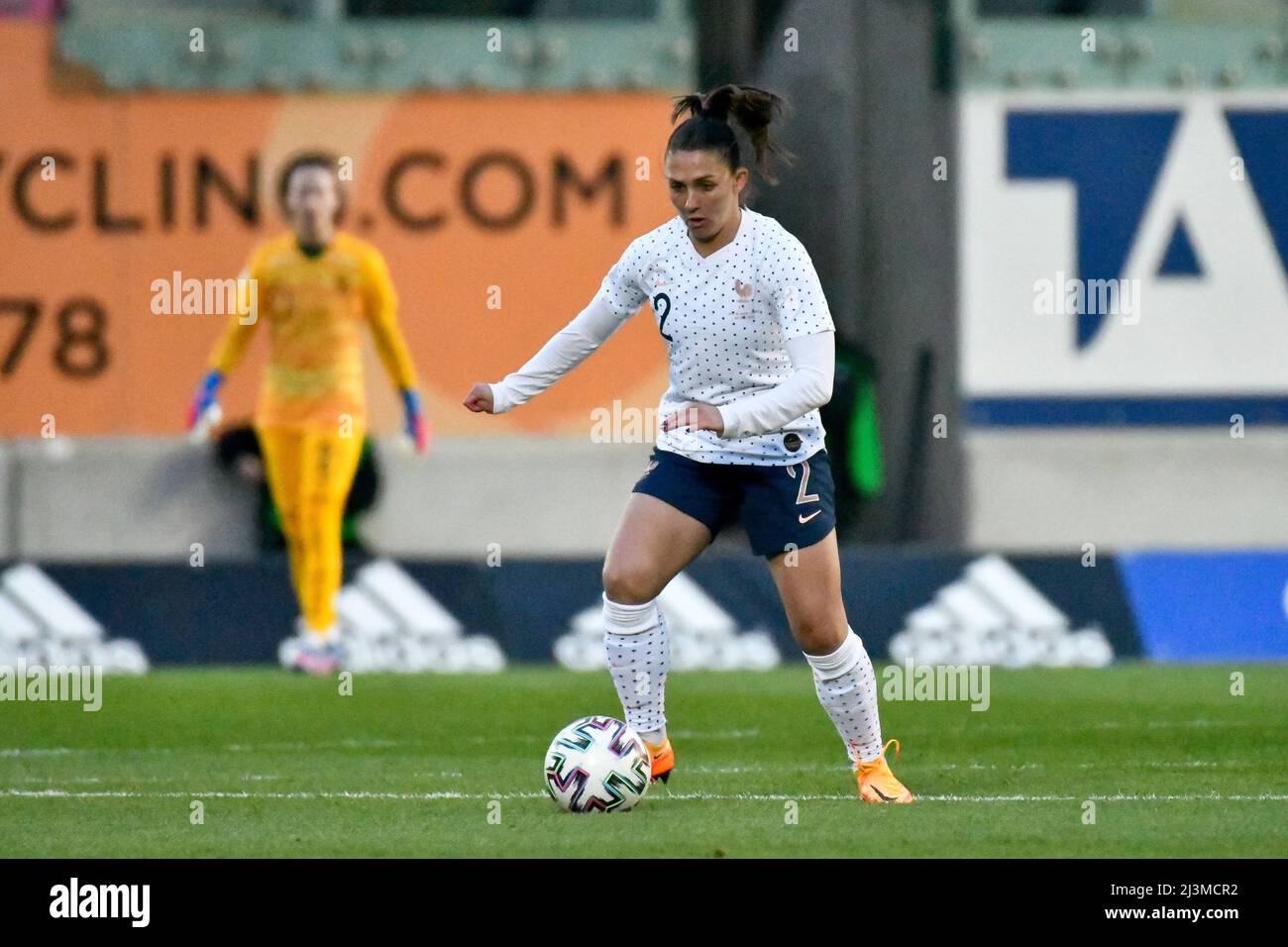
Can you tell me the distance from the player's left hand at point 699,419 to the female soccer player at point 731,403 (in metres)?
0.23

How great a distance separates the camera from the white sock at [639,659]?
7840 mm

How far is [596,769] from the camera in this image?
7594 mm

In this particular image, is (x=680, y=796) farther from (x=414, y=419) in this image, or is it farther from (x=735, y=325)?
(x=414, y=419)

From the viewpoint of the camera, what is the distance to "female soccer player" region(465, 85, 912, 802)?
7.50 metres

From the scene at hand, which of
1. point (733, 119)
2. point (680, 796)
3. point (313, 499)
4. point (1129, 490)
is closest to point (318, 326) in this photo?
point (313, 499)

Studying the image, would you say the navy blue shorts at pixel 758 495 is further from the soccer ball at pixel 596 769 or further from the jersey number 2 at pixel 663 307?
the soccer ball at pixel 596 769

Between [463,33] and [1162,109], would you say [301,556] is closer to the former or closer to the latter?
[463,33]

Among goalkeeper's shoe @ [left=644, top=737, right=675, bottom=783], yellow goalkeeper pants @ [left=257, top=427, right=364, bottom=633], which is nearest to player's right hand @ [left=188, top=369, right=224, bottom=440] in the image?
yellow goalkeeper pants @ [left=257, top=427, right=364, bottom=633]

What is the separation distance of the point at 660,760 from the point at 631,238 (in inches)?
298

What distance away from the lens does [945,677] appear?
1270 centimetres

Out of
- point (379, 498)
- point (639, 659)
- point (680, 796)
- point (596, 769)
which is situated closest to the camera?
point (596, 769)

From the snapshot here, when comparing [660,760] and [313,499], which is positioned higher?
[313,499]

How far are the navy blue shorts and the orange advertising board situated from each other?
7478mm
